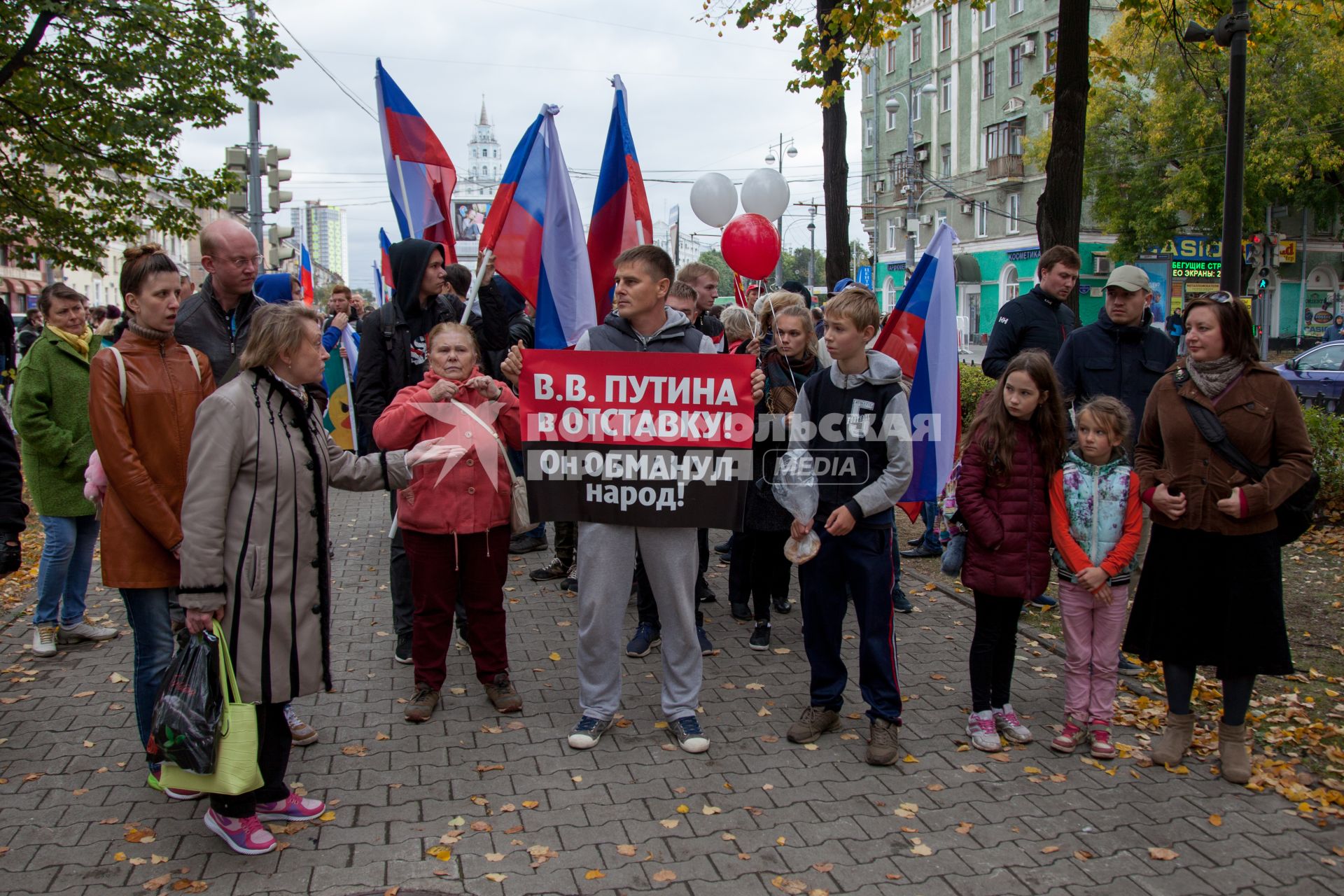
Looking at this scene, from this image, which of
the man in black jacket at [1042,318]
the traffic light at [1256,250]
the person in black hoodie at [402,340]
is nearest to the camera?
the person in black hoodie at [402,340]

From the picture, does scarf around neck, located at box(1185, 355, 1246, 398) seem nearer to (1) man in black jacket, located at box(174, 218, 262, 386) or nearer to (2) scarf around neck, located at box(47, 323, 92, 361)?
(1) man in black jacket, located at box(174, 218, 262, 386)

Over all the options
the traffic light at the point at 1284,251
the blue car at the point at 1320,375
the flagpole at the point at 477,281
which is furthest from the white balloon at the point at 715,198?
the traffic light at the point at 1284,251

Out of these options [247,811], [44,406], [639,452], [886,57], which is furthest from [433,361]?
[886,57]

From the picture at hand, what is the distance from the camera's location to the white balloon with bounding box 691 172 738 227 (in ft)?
39.0

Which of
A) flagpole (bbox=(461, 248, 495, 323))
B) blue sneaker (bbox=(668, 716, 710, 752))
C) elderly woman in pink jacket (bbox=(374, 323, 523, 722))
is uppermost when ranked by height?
flagpole (bbox=(461, 248, 495, 323))

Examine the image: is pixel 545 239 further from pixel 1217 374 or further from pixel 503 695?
pixel 1217 374

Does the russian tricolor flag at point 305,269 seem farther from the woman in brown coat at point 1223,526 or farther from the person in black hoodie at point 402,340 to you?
the woman in brown coat at point 1223,526

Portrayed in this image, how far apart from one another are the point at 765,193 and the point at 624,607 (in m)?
7.53

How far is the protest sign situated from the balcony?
4436 cm

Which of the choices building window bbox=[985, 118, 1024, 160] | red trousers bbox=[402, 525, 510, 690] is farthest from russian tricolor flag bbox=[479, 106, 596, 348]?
building window bbox=[985, 118, 1024, 160]

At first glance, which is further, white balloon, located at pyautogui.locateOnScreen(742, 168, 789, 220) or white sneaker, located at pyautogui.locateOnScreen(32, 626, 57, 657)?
white balloon, located at pyautogui.locateOnScreen(742, 168, 789, 220)

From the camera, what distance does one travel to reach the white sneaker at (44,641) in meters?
6.10

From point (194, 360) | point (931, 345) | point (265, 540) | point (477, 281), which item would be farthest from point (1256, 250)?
point (265, 540)

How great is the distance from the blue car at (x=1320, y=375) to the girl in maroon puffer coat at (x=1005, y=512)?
15.4m
